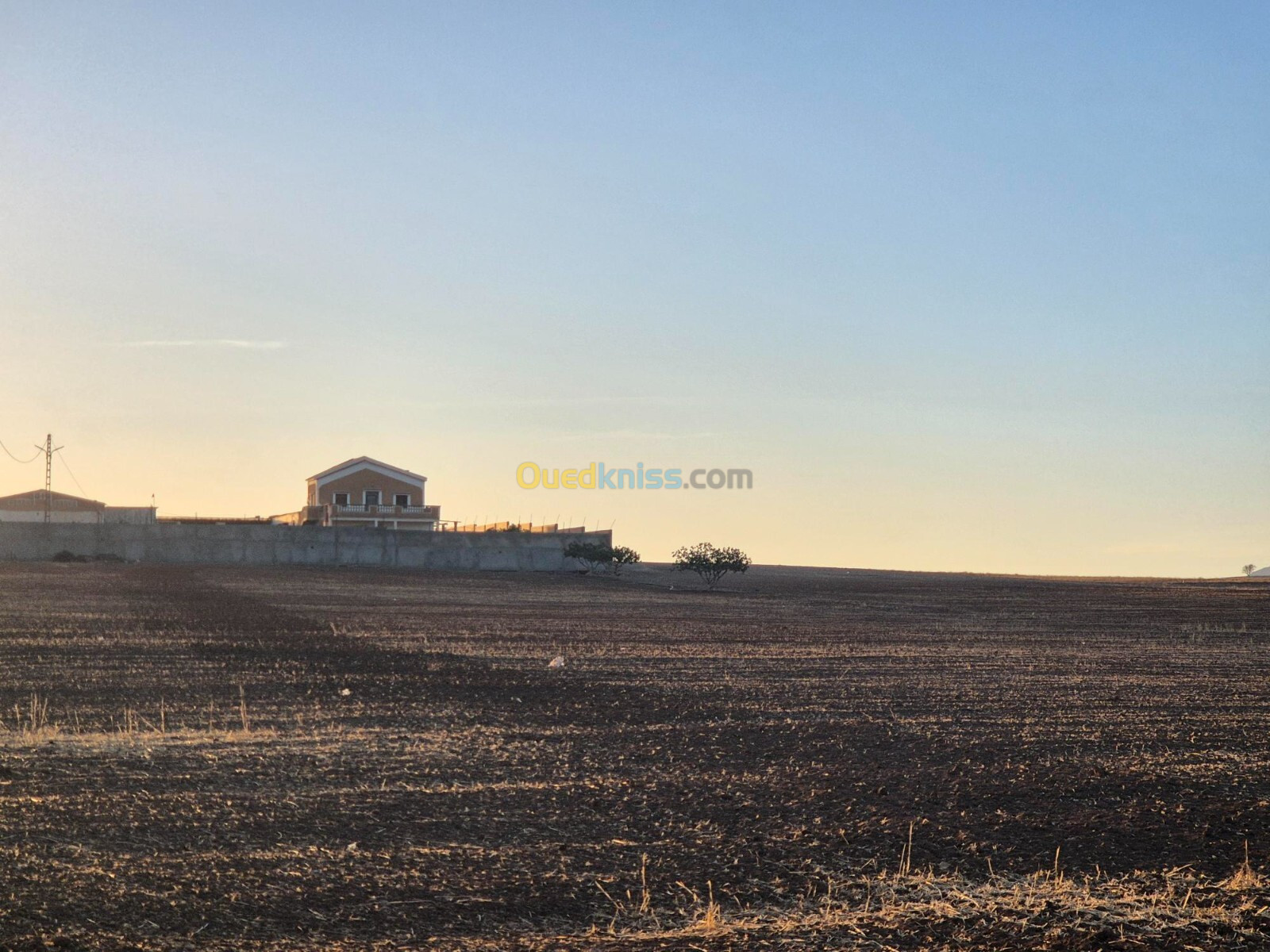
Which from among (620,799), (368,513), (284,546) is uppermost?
(368,513)

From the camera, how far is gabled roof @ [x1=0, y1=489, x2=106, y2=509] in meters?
85.0

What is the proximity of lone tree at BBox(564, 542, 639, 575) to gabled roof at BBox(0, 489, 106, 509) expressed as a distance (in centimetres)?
4275

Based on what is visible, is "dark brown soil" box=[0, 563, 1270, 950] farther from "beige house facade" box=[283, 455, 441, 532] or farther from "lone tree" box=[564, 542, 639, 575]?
"beige house facade" box=[283, 455, 441, 532]

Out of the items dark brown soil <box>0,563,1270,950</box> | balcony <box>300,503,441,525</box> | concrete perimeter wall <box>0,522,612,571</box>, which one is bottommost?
dark brown soil <box>0,563,1270,950</box>

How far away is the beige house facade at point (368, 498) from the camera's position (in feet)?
235

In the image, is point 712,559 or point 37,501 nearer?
point 712,559

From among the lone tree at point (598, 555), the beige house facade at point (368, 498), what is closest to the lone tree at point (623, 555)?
the lone tree at point (598, 555)

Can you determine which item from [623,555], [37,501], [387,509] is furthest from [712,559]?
[37,501]

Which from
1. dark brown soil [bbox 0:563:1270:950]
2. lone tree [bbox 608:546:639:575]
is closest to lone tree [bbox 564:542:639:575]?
lone tree [bbox 608:546:639:575]

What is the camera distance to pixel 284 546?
59344 millimetres

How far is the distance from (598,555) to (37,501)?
4832cm

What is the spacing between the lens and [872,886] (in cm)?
626

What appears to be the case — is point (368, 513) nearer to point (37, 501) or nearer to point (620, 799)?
point (37, 501)

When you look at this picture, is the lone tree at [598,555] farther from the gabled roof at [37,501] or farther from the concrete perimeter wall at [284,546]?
the gabled roof at [37,501]
